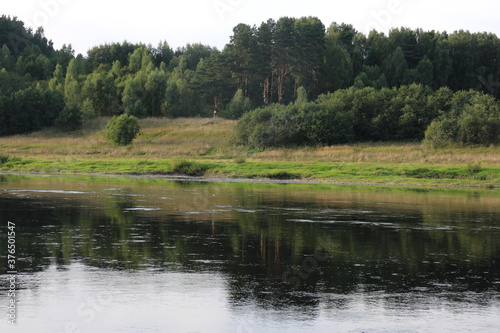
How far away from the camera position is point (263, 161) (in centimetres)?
6075

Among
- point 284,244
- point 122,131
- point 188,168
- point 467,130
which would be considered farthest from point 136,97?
point 284,244

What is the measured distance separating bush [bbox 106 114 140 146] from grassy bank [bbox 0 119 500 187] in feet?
4.60

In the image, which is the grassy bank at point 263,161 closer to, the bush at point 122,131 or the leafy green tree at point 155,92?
the bush at point 122,131

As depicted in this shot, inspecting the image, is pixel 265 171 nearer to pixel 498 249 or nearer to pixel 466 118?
pixel 466 118

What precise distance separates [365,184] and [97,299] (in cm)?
3830

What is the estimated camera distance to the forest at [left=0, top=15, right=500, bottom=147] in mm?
83625

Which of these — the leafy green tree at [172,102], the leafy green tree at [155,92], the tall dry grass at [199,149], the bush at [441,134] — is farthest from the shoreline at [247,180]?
the leafy green tree at [155,92]

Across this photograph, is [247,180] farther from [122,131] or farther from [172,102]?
[172,102]

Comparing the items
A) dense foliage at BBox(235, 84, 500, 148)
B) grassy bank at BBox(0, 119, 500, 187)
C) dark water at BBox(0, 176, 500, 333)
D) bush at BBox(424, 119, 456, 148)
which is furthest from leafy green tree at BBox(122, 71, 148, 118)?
dark water at BBox(0, 176, 500, 333)

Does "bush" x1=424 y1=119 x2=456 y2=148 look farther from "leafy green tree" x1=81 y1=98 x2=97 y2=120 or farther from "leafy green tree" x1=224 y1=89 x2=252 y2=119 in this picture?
"leafy green tree" x1=81 y1=98 x2=97 y2=120

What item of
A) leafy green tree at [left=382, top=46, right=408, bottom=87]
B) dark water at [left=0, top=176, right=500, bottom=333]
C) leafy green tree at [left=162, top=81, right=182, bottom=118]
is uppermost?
leafy green tree at [left=382, top=46, right=408, bottom=87]

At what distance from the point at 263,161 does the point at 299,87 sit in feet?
187

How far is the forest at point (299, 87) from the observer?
83.6m

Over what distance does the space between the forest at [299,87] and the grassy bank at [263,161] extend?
1097 cm
